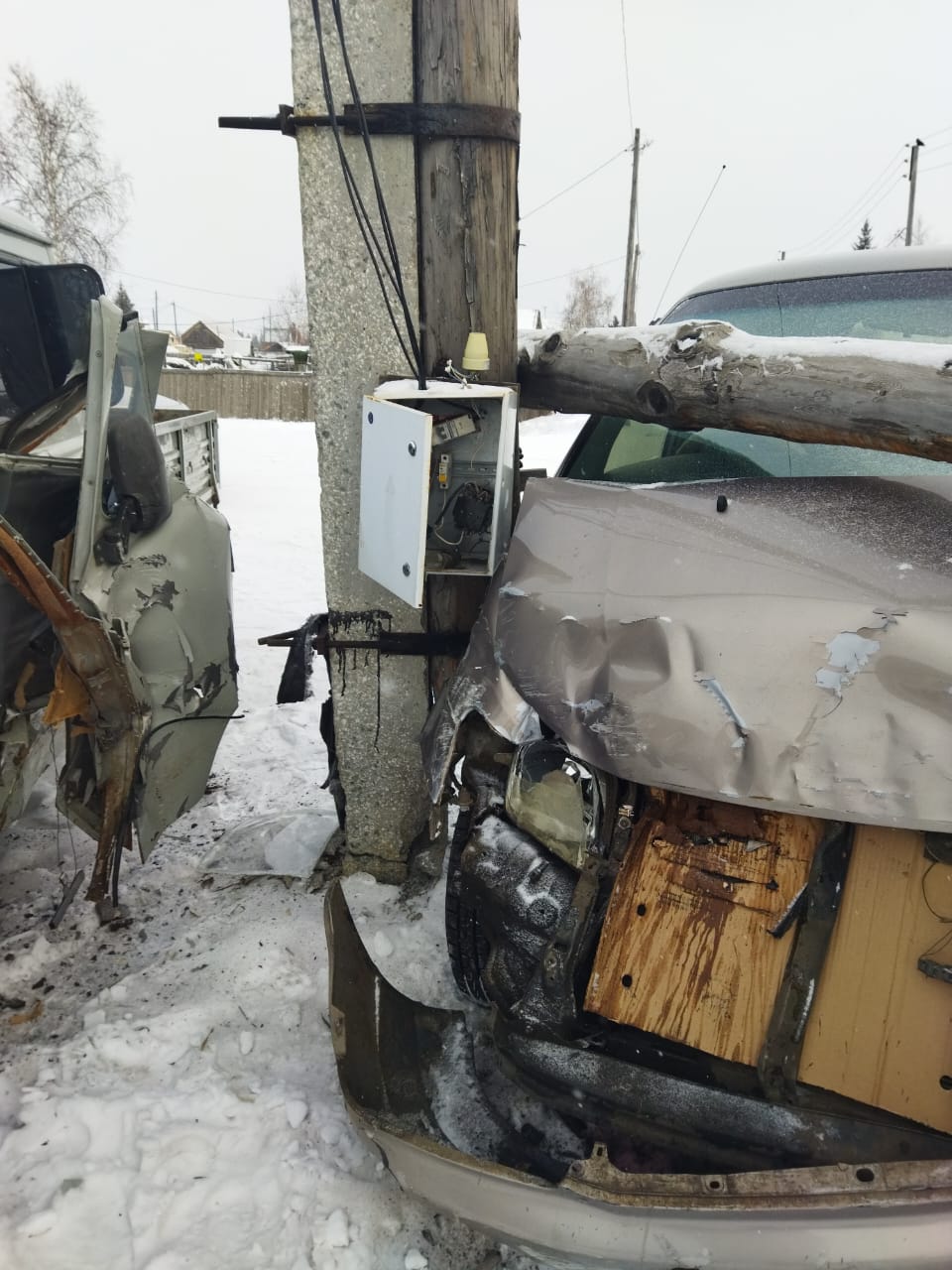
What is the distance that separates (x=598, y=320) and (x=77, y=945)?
51.9 meters

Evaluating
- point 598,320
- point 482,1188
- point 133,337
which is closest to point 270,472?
point 133,337

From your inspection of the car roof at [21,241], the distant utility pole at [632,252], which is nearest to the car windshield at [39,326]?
the car roof at [21,241]

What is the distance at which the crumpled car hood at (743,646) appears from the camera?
1439 mm

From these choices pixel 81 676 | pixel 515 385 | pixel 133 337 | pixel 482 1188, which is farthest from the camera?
pixel 133 337

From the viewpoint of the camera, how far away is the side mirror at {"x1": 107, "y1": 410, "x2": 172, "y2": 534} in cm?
229

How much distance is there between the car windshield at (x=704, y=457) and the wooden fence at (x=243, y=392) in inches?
809

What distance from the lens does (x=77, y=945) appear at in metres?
2.58

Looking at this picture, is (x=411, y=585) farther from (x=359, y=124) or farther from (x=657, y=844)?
(x=359, y=124)

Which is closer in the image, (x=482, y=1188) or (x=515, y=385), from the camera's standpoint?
(x=482, y=1188)

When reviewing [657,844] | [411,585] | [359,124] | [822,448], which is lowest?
[657,844]

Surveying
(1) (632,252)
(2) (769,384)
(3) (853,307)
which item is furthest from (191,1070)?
(1) (632,252)

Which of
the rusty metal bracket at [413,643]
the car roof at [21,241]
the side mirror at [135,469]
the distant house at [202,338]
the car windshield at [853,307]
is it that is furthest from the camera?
the distant house at [202,338]

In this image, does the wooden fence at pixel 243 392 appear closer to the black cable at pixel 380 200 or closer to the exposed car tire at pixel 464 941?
the black cable at pixel 380 200

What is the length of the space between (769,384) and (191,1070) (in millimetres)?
2330
